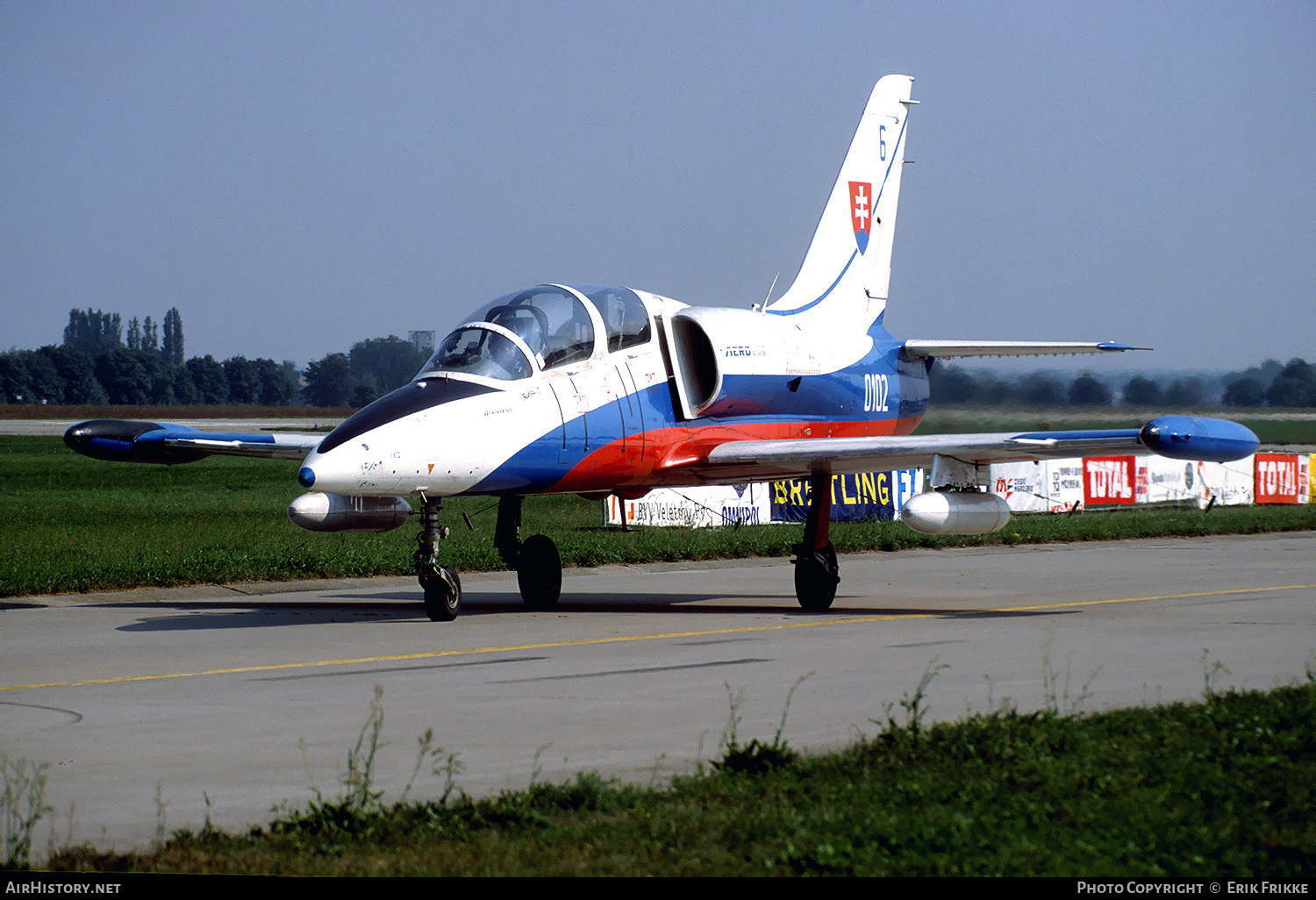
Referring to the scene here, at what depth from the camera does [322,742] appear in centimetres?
838

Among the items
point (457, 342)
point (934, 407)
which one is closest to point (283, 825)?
point (457, 342)

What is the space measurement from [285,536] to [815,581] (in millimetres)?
13225

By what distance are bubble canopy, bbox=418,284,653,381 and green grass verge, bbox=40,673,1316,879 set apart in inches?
305

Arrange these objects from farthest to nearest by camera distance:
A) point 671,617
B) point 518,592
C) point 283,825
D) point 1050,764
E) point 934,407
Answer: point 934,407 → point 518,592 → point 671,617 → point 1050,764 → point 283,825

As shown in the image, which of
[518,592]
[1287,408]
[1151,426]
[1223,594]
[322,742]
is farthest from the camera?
[1287,408]

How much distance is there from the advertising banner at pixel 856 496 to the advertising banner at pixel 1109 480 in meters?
5.03

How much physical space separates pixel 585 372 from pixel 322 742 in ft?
24.4

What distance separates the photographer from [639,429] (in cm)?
1580

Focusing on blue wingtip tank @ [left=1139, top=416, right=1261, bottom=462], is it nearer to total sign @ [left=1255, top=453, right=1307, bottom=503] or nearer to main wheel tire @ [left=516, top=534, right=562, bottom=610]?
main wheel tire @ [left=516, top=534, right=562, bottom=610]

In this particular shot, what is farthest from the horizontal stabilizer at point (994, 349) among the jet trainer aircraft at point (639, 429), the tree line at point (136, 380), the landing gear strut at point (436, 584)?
the tree line at point (136, 380)

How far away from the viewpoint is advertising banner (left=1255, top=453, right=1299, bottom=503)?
38.2m

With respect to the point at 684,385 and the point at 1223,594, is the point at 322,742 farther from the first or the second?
the point at 1223,594

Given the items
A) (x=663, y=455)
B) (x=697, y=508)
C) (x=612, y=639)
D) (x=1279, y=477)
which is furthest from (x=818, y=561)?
(x=1279, y=477)

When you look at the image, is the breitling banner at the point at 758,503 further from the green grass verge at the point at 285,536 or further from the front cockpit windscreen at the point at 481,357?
the front cockpit windscreen at the point at 481,357
